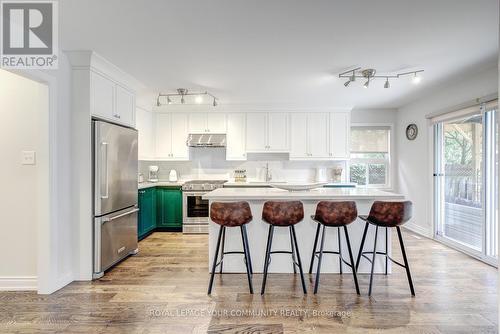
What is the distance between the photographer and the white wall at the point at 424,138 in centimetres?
369

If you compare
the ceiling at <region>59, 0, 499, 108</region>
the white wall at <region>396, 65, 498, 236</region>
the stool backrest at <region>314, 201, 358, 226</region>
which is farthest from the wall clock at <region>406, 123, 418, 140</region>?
the stool backrest at <region>314, 201, 358, 226</region>

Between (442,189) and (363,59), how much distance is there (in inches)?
114

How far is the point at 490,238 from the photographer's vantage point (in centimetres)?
A: 353

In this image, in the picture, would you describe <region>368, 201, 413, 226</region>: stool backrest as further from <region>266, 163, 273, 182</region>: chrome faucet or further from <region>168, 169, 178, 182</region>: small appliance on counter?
<region>168, 169, 178, 182</region>: small appliance on counter

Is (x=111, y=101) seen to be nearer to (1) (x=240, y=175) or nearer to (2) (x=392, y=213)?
(1) (x=240, y=175)

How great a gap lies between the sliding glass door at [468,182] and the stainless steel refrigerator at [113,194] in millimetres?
4662

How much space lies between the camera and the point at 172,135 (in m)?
→ 5.54

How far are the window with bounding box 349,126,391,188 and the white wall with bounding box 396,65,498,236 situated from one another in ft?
0.94

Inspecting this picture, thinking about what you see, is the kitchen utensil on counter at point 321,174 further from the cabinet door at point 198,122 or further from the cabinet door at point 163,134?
the cabinet door at point 163,134

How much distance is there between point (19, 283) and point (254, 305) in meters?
2.40

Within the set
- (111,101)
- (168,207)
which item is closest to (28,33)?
(111,101)

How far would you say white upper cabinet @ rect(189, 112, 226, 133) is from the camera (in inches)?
216

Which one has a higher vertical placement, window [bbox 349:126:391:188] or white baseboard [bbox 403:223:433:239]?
window [bbox 349:126:391:188]

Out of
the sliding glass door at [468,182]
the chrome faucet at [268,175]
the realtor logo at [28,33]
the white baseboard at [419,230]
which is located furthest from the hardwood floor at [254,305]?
the chrome faucet at [268,175]
